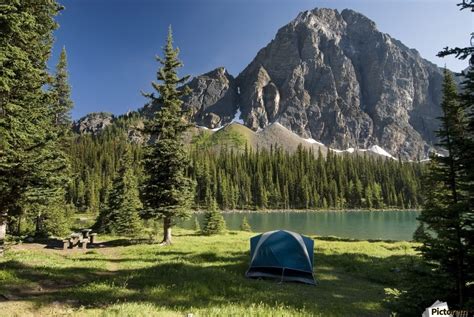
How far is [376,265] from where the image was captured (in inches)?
894

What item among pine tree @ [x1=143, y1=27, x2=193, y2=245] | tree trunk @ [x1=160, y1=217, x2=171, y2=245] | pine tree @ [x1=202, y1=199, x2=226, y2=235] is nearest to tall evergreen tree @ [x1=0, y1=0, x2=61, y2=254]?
pine tree @ [x1=143, y1=27, x2=193, y2=245]

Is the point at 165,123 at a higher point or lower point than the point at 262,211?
higher

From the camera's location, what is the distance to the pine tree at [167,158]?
2881 cm

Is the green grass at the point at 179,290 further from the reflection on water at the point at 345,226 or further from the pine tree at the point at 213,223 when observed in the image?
the reflection on water at the point at 345,226

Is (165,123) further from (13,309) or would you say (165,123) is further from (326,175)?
(326,175)

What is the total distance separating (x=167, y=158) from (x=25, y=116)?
482 inches

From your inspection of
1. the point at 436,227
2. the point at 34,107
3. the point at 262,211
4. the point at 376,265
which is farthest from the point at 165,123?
the point at 262,211

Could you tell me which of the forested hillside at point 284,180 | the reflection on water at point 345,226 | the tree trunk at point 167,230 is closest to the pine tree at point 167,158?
the tree trunk at point 167,230

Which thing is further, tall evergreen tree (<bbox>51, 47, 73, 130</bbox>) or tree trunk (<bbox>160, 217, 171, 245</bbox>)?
tall evergreen tree (<bbox>51, 47, 73, 130</bbox>)

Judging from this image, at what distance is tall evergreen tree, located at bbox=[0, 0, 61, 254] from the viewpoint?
15440 millimetres

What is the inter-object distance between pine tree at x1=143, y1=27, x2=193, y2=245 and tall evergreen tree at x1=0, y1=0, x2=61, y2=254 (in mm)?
8649

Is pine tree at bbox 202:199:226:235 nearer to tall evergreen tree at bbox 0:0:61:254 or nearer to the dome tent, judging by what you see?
tall evergreen tree at bbox 0:0:61:254

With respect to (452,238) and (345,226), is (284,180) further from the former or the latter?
(452,238)

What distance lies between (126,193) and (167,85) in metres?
15.5
